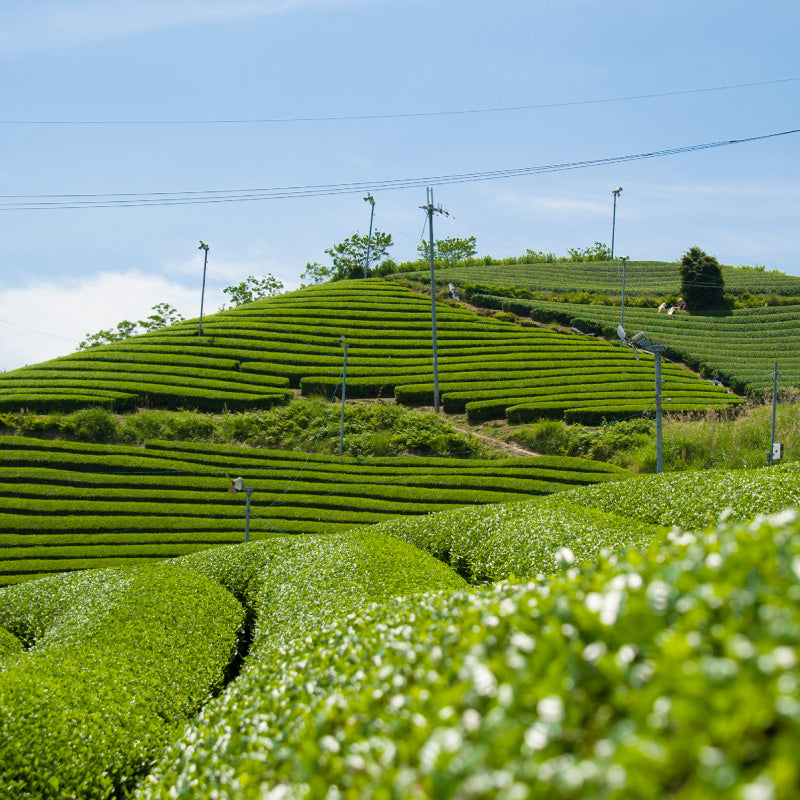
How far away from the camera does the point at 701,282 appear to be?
70.4 metres

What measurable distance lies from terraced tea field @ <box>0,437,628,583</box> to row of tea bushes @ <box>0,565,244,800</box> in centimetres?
1375

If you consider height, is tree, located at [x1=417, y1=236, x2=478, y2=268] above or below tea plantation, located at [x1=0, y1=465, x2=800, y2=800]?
above

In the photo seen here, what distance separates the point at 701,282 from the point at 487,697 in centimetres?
7384

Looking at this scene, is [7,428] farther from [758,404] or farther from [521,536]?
[758,404]

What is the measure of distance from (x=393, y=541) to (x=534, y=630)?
531 inches

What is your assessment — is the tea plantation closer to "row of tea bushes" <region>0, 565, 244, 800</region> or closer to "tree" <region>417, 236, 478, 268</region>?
"row of tea bushes" <region>0, 565, 244, 800</region>

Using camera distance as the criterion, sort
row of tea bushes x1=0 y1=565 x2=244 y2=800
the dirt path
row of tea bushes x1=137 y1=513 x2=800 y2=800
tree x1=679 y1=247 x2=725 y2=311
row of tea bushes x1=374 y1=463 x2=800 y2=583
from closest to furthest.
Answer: row of tea bushes x1=137 y1=513 x2=800 y2=800 < row of tea bushes x1=0 y1=565 x2=244 y2=800 < row of tea bushes x1=374 y1=463 x2=800 y2=583 < the dirt path < tree x1=679 y1=247 x2=725 y2=311

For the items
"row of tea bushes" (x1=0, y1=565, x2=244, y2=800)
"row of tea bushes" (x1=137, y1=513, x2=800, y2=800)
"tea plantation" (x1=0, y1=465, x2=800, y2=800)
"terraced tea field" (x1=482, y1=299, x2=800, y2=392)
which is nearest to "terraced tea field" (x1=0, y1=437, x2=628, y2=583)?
"row of tea bushes" (x1=0, y1=565, x2=244, y2=800)

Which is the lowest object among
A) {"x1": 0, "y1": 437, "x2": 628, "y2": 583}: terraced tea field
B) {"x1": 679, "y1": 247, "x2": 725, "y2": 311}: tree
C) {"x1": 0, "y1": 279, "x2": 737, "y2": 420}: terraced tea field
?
{"x1": 0, "y1": 437, "x2": 628, "y2": 583}: terraced tea field

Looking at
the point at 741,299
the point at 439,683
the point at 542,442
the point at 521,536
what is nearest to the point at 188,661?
the point at 521,536

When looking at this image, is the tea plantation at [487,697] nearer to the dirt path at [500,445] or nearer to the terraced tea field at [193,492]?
the terraced tea field at [193,492]

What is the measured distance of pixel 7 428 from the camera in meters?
41.8

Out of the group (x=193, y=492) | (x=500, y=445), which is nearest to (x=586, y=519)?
(x=193, y=492)

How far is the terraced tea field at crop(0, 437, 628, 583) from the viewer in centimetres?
2962
